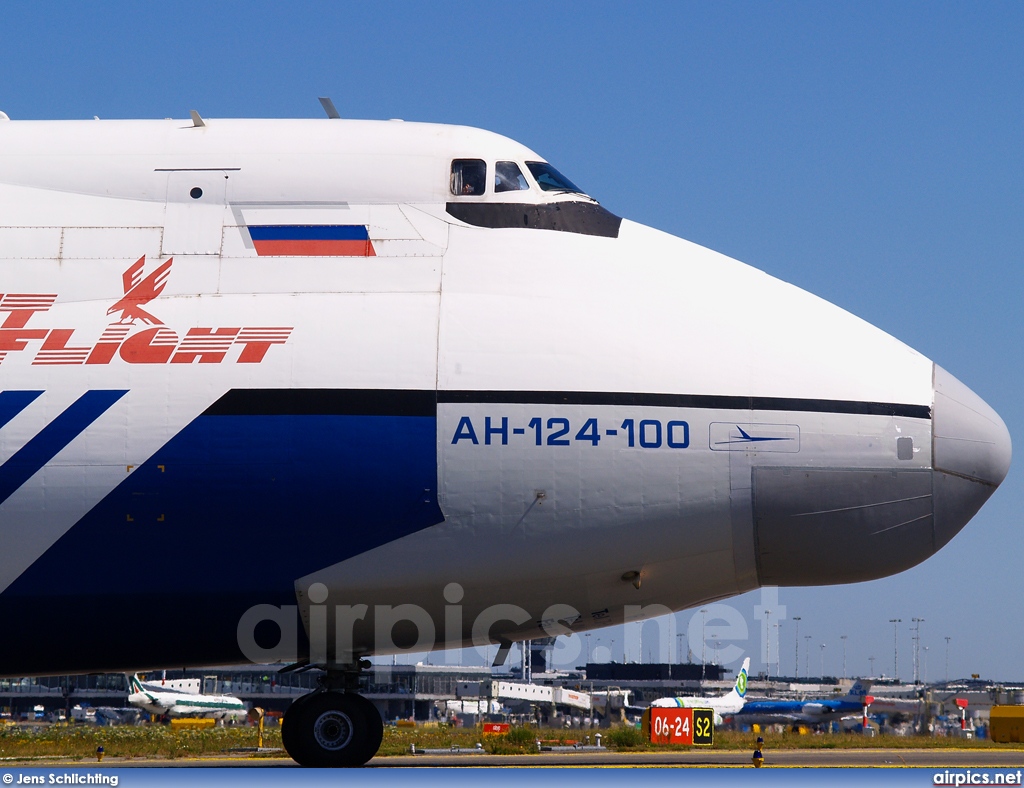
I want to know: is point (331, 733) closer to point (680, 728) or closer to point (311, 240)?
point (311, 240)

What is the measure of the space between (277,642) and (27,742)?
2693cm

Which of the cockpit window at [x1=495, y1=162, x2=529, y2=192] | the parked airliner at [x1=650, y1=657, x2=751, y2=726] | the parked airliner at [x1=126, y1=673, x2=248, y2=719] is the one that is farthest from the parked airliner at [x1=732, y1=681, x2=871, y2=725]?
the cockpit window at [x1=495, y1=162, x2=529, y2=192]

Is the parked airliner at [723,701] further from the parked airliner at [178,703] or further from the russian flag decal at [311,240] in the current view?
the russian flag decal at [311,240]

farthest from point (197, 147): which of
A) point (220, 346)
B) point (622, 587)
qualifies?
point (622, 587)

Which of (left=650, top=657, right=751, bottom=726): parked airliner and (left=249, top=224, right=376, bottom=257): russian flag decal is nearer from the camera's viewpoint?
(left=249, top=224, right=376, bottom=257): russian flag decal

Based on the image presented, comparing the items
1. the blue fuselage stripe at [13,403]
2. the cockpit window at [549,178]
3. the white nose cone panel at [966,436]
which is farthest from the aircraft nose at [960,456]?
the blue fuselage stripe at [13,403]

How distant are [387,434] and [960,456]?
5306 millimetres

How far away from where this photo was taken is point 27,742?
33.3 metres

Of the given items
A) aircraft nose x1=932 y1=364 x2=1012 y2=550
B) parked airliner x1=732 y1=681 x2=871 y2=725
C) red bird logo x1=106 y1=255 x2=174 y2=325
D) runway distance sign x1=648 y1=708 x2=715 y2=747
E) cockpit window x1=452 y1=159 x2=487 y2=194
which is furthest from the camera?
parked airliner x1=732 y1=681 x2=871 y2=725

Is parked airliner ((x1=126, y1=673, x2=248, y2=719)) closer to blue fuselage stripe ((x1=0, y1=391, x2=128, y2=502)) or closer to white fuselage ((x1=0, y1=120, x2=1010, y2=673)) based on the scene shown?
white fuselage ((x1=0, y1=120, x2=1010, y2=673))

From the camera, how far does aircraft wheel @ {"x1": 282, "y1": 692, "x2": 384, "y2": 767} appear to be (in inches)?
428

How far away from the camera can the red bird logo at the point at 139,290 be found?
1040 cm

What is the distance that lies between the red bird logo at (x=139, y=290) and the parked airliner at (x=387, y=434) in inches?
1.1

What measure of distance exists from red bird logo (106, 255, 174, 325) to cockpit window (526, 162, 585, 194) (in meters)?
3.78
